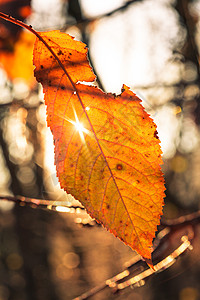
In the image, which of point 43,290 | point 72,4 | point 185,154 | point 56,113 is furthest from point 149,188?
point 43,290

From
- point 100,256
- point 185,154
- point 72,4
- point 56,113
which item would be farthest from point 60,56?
point 100,256

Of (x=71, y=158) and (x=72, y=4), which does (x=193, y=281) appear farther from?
(x=71, y=158)

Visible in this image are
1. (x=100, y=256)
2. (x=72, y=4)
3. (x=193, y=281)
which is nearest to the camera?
(x=72, y=4)

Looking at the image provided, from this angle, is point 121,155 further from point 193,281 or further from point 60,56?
point 193,281

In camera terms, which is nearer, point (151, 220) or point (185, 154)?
point (151, 220)

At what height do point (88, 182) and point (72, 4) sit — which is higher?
point (72, 4)

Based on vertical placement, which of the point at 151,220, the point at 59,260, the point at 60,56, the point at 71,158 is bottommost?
the point at 151,220

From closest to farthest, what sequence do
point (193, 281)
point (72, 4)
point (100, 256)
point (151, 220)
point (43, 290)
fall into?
point (151, 220) → point (72, 4) → point (193, 281) → point (43, 290) → point (100, 256)
